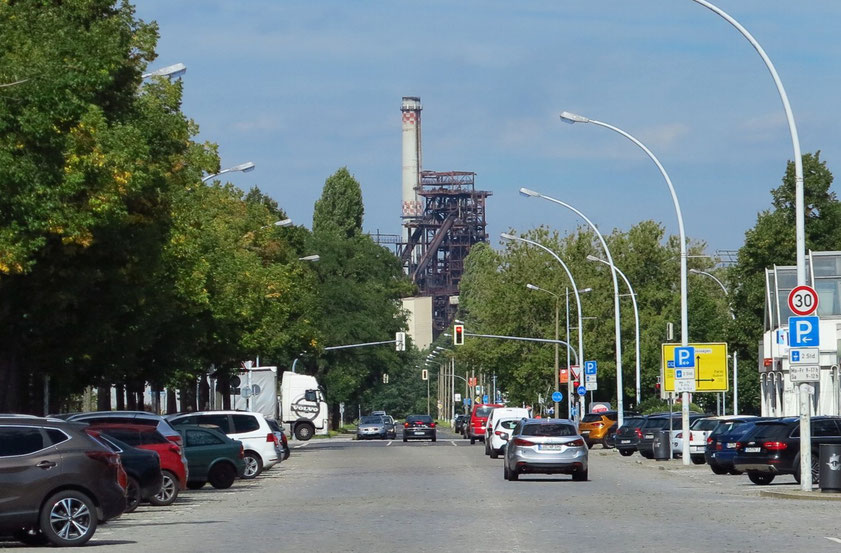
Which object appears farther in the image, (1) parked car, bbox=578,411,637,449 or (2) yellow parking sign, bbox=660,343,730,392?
(1) parked car, bbox=578,411,637,449

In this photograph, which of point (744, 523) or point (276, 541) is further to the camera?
point (744, 523)

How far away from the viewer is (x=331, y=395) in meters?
110

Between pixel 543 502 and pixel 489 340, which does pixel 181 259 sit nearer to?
pixel 543 502

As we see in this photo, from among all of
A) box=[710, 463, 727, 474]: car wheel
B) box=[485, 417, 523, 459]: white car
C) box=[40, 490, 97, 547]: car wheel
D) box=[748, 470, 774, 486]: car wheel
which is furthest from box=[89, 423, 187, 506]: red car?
box=[485, 417, 523, 459]: white car

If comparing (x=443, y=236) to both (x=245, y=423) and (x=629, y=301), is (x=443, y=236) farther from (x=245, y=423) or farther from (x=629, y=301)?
(x=245, y=423)

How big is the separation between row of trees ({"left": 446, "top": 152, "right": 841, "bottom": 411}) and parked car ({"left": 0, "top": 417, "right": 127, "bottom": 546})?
64.2 m

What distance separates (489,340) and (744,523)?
82332 mm

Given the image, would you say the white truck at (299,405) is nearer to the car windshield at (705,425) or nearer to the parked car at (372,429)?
the parked car at (372,429)

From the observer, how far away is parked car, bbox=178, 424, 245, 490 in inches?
1337

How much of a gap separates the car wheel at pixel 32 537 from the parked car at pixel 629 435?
36.6 meters

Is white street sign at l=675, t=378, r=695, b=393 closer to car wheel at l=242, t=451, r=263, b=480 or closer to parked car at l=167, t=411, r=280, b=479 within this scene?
parked car at l=167, t=411, r=280, b=479

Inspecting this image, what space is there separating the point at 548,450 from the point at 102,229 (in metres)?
11.1

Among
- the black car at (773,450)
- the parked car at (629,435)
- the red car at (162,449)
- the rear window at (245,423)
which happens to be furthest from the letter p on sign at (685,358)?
the red car at (162,449)

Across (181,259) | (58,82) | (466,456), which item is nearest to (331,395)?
(466,456)
